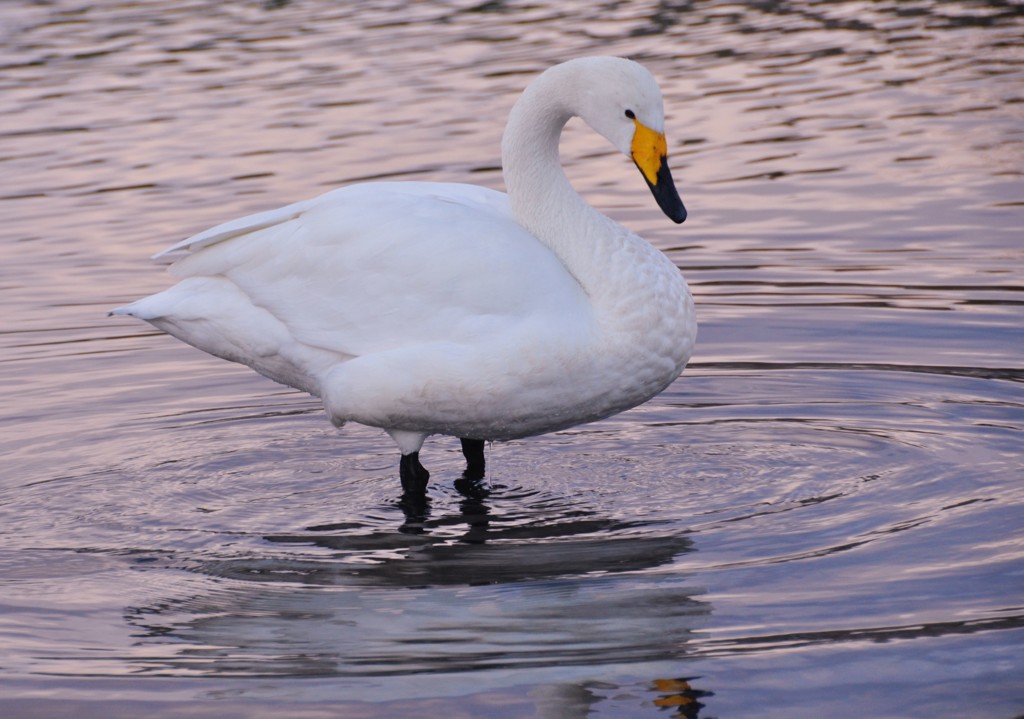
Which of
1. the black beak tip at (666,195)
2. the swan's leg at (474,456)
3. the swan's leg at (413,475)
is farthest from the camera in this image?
the swan's leg at (474,456)

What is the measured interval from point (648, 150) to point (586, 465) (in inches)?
54.0

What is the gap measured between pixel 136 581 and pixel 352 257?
57.2 inches

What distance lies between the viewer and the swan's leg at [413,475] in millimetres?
6652

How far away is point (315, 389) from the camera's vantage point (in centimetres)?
670

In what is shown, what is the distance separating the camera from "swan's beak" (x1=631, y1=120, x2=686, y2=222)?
20.5 ft

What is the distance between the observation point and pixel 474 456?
698 centimetres

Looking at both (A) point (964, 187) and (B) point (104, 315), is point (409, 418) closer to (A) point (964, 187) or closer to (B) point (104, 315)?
(B) point (104, 315)

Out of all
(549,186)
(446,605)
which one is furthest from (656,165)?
(446,605)

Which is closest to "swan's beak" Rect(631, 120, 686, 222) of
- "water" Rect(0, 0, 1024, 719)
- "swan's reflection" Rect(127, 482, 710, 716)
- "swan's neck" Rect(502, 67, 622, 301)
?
"swan's neck" Rect(502, 67, 622, 301)

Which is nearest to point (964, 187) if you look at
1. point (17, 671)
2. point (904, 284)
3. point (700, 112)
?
point (904, 284)

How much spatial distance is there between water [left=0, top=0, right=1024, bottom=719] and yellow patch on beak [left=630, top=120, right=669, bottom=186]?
121 cm

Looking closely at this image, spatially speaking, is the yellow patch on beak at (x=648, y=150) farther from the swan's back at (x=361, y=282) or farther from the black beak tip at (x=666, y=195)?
the swan's back at (x=361, y=282)

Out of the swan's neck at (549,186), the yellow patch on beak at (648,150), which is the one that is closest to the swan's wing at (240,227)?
the swan's neck at (549,186)

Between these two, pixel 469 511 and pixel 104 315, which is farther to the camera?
pixel 104 315
